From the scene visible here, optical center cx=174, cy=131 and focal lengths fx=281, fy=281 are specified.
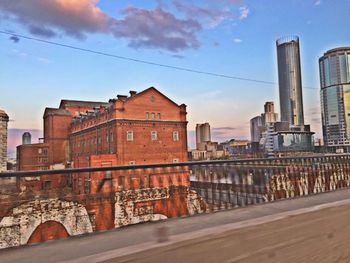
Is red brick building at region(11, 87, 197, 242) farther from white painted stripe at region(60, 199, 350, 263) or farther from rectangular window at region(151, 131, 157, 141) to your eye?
white painted stripe at region(60, 199, 350, 263)

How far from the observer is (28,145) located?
41719 mm

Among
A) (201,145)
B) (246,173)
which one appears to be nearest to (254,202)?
(246,173)

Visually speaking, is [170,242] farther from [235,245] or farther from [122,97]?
[122,97]

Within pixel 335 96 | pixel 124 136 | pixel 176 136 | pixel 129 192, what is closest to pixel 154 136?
pixel 176 136

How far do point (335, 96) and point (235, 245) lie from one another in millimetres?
38783

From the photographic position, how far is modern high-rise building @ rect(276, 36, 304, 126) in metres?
104

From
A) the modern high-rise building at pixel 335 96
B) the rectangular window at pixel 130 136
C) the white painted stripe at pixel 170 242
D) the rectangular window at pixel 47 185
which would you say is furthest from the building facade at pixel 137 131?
the white painted stripe at pixel 170 242

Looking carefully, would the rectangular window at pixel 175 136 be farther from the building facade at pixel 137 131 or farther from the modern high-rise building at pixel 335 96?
the modern high-rise building at pixel 335 96

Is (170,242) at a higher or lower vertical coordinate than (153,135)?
lower

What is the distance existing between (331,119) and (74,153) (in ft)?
122

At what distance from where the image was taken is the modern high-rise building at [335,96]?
3359 cm

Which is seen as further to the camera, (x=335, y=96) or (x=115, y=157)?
(x=335, y=96)

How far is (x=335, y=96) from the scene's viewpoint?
34750mm

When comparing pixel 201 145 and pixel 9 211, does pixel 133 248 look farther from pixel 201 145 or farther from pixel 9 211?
pixel 201 145
